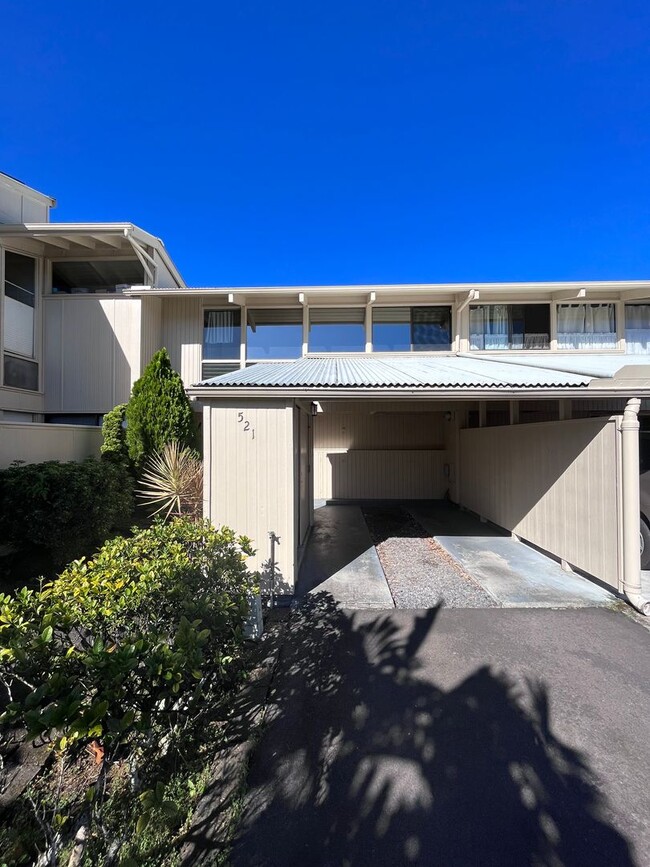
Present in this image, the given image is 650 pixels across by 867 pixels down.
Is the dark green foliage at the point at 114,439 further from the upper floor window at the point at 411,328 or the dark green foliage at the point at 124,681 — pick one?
the upper floor window at the point at 411,328

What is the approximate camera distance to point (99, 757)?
2.24 meters

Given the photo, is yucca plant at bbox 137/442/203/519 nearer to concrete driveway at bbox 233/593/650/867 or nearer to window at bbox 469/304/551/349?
concrete driveway at bbox 233/593/650/867

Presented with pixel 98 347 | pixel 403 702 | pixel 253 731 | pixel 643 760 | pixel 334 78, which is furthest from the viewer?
pixel 98 347

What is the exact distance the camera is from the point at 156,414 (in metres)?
7.55

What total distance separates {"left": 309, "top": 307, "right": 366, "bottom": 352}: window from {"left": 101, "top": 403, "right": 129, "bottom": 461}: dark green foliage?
493 cm

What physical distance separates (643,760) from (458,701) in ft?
3.48

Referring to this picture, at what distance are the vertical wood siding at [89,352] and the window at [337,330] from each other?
4451mm

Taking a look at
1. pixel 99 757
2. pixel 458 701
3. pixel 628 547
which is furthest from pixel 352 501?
pixel 99 757

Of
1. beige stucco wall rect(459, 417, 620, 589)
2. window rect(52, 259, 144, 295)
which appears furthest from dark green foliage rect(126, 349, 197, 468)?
beige stucco wall rect(459, 417, 620, 589)

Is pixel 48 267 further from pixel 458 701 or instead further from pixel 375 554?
pixel 458 701

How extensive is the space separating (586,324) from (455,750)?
408 inches

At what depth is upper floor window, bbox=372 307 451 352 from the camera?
370 inches

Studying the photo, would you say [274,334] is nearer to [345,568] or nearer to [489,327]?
[489,327]

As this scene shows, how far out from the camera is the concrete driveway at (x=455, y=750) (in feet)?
5.57
